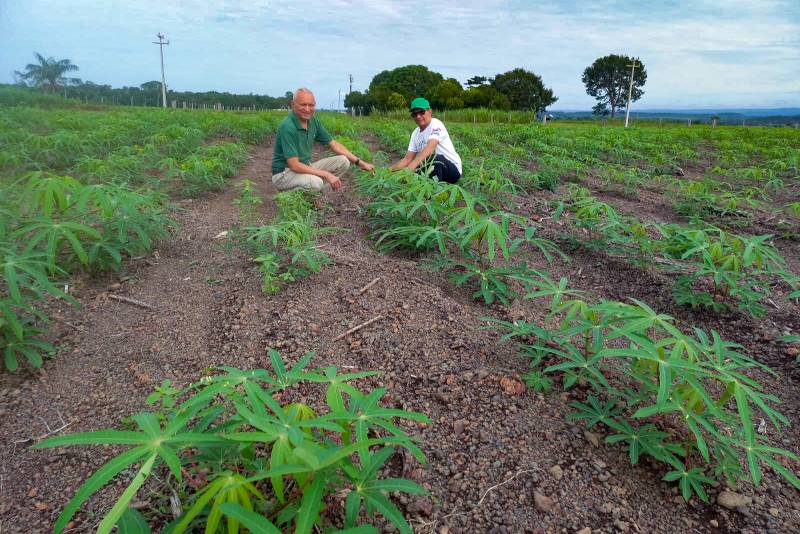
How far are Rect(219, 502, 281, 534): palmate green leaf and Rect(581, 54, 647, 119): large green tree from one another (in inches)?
2310

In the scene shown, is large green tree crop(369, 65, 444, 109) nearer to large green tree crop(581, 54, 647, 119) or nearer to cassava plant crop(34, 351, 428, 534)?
large green tree crop(581, 54, 647, 119)

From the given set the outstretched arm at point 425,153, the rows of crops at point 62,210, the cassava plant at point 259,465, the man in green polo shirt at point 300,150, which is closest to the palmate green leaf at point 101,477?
the cassava plant at point 259,465

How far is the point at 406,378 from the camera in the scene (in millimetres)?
1601

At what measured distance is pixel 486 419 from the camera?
4.62 feet

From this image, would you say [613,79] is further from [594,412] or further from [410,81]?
[594,412]

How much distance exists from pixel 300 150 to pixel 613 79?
59436 mm

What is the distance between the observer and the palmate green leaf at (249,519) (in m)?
0.67

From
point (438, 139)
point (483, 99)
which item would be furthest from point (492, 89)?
point (438, 139)

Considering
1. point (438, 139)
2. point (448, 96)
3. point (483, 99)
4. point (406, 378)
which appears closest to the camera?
point (406, 378)

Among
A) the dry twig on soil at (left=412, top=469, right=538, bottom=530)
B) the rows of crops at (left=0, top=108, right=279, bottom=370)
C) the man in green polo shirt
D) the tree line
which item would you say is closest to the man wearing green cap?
the man in green polo shirt

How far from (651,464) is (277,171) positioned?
361 cm

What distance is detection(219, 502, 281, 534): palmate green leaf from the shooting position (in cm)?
67

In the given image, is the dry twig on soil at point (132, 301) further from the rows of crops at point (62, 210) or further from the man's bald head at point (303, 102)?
the man's bald head at point (303, 102)

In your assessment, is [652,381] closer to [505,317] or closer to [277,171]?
[505,317]
